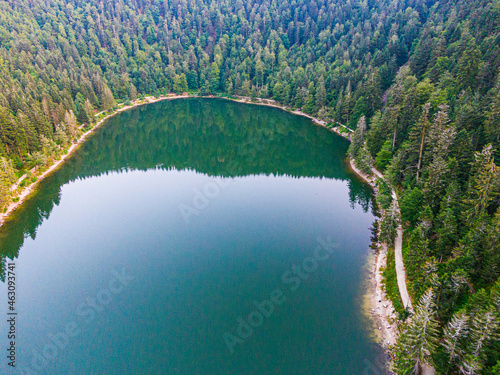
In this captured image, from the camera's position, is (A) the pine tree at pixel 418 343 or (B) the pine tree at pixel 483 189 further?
(B) the pine tree at pixel 483 189

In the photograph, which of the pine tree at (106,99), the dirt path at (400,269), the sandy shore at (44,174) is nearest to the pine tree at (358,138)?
the dirt path at (400,269)

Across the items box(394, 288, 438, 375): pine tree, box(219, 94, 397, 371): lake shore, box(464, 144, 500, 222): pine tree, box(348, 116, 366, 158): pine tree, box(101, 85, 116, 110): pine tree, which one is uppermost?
box(464, 144, 500, 222): pine tree

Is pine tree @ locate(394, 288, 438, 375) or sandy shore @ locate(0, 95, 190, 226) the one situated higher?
pine tree @ locate(394, 288, 438, 375)

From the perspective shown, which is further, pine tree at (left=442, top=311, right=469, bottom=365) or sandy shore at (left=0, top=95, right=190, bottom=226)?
sandy shore at (left=0, top=95, right=190, bottom=226)

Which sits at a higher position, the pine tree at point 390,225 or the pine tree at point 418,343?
the pine tree at point 418,343

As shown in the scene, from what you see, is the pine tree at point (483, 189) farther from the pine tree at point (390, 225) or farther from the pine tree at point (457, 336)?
the pine tree at point (457, 336)

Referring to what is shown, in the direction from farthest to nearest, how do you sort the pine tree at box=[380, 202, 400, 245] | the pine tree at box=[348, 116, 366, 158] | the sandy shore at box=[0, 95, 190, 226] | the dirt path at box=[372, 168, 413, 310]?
the pine tree at box=[348, 116, 366, 158], the sandy shore at box=[0, 95, 190, 226], the pine tree at box=[380, 202, 400, 245], the dirt path at box=[372, 168, 413, 310]

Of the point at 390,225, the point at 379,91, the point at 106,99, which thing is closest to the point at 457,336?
the point at 390,225

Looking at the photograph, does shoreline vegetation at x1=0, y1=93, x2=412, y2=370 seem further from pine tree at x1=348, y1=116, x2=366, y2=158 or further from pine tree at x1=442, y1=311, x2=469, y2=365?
pine tree at x1=442, y1=311, x2=469, y2=365

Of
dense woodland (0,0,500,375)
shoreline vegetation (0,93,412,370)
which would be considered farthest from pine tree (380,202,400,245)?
shoreline vegetation (0,93,412,370)
